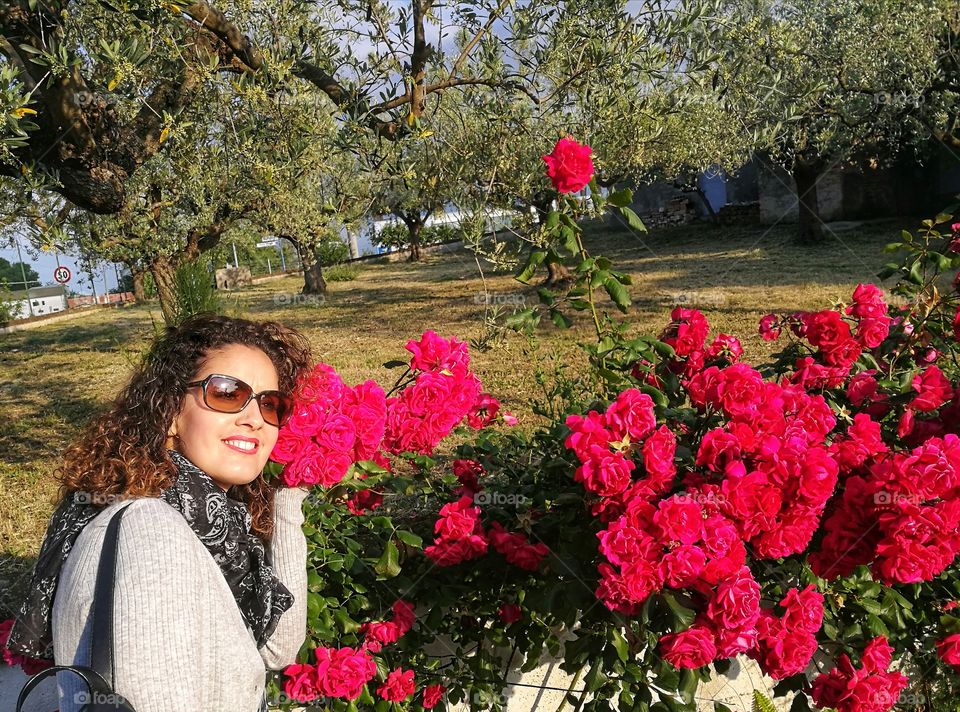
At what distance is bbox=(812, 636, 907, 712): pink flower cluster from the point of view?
181 centimetres

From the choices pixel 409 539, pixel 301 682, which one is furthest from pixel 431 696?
pixel 409 539

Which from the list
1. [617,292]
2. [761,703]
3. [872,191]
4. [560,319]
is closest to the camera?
[617,292]

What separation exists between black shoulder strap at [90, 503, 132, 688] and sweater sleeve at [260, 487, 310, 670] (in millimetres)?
512

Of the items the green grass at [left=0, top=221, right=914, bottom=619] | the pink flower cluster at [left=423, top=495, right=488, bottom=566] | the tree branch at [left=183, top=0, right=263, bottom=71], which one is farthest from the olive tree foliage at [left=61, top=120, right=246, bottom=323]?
the pink flower cluster at [left=423, top=495, right=488, bottom=566]

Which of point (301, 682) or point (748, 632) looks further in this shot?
point (301, 682)

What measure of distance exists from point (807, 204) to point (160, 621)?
1699 centimetres

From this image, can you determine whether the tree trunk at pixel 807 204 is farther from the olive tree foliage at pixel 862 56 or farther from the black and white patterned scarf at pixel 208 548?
the black and white patterned scarf at pixel 208 548

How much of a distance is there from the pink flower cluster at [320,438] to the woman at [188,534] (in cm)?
7

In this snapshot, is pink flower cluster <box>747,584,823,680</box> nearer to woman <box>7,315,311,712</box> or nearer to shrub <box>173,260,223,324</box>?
woman <box>7,315,311,712</box>

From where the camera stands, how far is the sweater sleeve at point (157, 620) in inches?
47.7

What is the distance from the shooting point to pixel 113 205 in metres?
4.41

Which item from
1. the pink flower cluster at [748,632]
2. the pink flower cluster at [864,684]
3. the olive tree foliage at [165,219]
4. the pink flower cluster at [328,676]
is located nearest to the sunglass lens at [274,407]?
the pink flower cluster at [328,676]

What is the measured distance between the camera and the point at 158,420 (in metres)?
1.62

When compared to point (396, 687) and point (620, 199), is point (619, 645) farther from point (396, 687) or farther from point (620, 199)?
point (620, 199)
